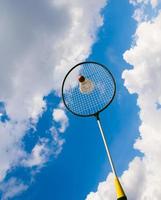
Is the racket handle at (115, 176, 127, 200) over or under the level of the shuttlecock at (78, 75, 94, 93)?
under

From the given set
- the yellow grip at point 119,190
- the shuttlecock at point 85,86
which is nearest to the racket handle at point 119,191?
the yellow grip at point 119,190

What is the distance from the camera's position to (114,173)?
9.35 m

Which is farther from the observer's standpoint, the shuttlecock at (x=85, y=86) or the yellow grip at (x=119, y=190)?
the shuttlecock at (x=85, y=86)

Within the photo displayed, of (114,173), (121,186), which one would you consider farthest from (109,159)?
(121,186)

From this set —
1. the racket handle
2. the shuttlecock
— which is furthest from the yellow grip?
the shuttlecock

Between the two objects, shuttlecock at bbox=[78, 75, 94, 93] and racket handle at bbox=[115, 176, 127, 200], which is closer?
racket handle at bbox=[115, 176, 127, 200]

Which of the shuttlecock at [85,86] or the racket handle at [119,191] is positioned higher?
the shuttlecock at [85,86]

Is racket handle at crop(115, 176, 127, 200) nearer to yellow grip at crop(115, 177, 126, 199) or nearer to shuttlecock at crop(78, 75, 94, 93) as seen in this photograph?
yellow grip at crop(115, 177, 126, 199)

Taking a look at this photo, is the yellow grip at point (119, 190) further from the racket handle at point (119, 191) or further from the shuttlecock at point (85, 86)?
the shuttlecock at point (85, 86)

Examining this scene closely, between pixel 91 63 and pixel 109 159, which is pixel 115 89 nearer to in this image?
pixel 91 63

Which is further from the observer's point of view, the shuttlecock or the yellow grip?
the shuttlecock

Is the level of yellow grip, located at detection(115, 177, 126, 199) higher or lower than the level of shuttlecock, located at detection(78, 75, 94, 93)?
lower

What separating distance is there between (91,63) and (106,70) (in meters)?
0.58

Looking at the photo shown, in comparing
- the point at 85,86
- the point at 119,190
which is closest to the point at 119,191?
the point at 119,190
